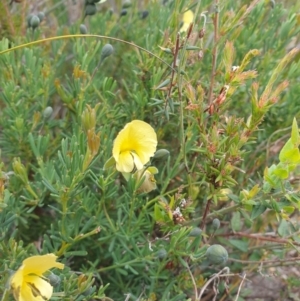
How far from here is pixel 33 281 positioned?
1.12m

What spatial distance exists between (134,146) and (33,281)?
0.38 m

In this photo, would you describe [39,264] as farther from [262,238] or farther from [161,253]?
[262,238]

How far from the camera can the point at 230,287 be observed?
5.75ft

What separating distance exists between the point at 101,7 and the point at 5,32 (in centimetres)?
82

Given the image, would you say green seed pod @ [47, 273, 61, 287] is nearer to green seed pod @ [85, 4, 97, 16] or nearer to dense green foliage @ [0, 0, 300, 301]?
dense green foliage @ [0, 0, 300, 301]

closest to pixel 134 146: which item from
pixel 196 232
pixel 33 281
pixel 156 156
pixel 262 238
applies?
pixel 156 156

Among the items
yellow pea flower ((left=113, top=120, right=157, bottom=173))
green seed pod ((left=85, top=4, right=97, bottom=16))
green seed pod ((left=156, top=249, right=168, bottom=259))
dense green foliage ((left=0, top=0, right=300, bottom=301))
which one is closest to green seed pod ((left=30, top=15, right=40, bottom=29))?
dense green foliage ((left=0, top=0, right=300, bottom=301))

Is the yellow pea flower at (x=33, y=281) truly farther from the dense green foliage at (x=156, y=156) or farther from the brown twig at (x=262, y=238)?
the brown twig at (x=262, y=238)

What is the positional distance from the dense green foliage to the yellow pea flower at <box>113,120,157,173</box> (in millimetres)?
34

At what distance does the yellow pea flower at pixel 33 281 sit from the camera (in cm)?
108

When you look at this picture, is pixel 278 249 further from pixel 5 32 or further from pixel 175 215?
pixel 5 32

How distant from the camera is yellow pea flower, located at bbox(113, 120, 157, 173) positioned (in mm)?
1271

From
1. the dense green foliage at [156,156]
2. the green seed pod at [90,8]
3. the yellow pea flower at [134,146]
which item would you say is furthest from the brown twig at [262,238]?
the green seed pod at [90,8]

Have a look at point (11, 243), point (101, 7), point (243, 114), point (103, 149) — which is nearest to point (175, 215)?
point (103, 149)
